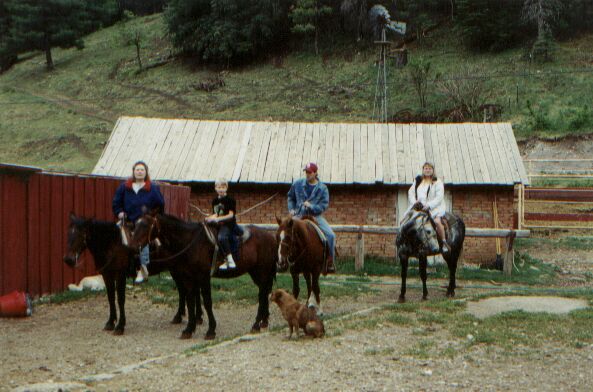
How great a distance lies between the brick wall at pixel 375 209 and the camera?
20438 millimetres

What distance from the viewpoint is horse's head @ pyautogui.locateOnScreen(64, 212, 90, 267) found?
32.4ft

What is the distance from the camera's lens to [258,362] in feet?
26.0

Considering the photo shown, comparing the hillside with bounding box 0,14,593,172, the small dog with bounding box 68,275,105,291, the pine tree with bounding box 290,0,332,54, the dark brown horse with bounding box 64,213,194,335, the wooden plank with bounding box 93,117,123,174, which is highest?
the pine tree with bounding box 290,0,332,54

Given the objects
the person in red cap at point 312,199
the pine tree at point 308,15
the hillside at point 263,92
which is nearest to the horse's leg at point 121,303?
the person in red cap at point 312,199

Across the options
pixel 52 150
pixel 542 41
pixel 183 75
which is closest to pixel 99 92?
pixel 183 75

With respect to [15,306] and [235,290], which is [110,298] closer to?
[15,306]

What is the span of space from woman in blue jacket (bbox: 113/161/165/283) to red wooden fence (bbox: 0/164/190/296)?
54.2 inches

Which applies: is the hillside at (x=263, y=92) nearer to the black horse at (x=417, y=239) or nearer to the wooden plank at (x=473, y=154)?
the wooden plank at (x=473, y=154)

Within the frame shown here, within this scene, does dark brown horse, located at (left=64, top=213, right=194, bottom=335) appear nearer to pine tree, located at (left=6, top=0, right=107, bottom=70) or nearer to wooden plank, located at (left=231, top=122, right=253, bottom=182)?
wooden plank, located at (left=231, top=122, right=253, bottom=182)

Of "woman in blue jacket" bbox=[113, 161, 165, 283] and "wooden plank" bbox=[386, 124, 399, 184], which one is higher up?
"wooden plank" bbox=[386, 124, 399, 184]

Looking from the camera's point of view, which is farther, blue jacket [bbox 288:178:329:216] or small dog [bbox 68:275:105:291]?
small dog [bbox 68:275:105:291]

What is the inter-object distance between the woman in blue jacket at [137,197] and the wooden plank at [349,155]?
1042 cm

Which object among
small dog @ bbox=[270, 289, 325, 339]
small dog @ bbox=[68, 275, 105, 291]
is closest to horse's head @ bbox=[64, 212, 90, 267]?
Answer: small dog @ bbox=[270, 289, 325, 339]

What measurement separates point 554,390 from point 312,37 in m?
57.9
